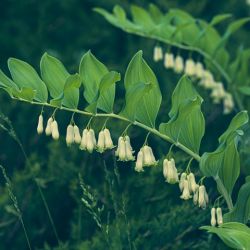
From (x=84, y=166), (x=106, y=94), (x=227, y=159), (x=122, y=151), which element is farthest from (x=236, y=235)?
(x=84, y=166)

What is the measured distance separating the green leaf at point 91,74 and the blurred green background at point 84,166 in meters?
0.23

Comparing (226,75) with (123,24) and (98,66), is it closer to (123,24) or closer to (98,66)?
(123,24)

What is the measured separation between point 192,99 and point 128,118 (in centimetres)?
23

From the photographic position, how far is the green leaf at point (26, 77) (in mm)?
2361

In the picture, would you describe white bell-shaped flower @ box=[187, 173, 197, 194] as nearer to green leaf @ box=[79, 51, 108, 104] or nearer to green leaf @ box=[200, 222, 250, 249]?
green leaf @ box=[200, 222, 250, 249]

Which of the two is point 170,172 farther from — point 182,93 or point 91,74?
point 91,74

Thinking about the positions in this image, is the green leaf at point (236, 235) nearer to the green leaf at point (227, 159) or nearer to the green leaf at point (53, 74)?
the green leaf at point (227, 159)

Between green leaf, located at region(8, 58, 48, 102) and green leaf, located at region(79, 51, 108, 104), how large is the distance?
14 centimetres

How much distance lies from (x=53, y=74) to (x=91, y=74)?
13cm

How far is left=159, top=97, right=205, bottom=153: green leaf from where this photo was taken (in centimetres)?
225

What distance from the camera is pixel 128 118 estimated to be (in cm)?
235

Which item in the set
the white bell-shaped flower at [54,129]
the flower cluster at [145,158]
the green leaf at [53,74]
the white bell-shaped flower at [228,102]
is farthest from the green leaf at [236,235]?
A: the white bell-shaped flower at [228,102]

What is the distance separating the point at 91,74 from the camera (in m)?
2.40

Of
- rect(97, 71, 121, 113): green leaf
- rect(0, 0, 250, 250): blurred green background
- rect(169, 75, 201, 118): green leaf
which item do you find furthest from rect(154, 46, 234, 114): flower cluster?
rect(97, 71, 121, 113): green leaf
